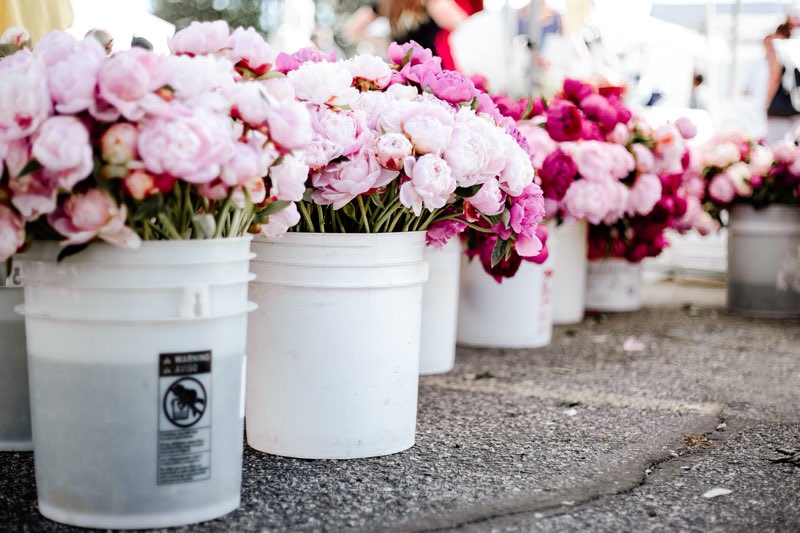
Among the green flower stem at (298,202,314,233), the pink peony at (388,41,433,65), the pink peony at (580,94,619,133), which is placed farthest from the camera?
the pink peony at (580,94,619,133)

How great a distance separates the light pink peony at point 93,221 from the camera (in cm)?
141

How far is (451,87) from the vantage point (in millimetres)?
2020

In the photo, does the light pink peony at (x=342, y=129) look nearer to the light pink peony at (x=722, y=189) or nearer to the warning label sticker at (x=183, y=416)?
the warning label sticker at (x=183, y=416)

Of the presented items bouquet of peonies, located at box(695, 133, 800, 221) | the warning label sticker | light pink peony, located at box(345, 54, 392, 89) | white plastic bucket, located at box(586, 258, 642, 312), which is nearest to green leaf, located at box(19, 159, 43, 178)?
the warning label sticker

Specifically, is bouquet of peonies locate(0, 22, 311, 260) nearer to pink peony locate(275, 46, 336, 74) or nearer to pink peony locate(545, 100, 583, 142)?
pink peony locate(275, 46, 336, 74)

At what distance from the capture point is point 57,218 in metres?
1.46

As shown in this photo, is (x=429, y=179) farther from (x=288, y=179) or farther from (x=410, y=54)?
(x=410, y=54)

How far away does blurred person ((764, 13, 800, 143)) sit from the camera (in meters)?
6.38

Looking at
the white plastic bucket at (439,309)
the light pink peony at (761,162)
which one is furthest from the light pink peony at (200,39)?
the light pink peony at (761,162)

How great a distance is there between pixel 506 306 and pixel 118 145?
2.14 meters

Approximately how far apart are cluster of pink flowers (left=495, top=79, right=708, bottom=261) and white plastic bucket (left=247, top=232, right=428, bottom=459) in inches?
43.8

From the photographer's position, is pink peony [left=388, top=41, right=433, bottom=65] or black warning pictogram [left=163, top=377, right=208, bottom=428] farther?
pink peony [left=388, top=41, right=433, bottom=65]

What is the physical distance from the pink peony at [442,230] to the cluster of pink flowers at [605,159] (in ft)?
2.75

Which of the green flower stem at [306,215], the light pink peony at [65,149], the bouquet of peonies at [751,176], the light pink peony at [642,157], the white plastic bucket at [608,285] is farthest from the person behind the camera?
the white plastic bucket at [608,285]
